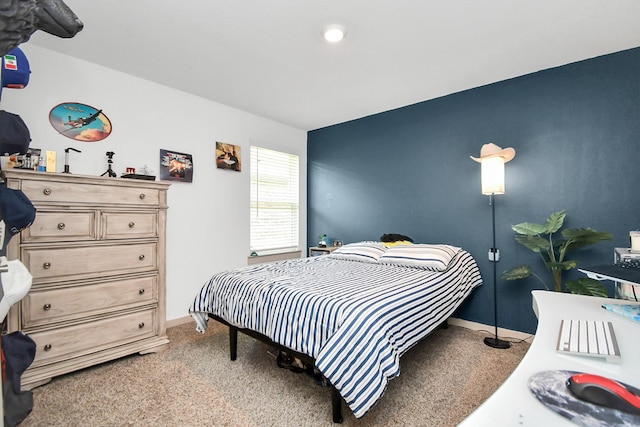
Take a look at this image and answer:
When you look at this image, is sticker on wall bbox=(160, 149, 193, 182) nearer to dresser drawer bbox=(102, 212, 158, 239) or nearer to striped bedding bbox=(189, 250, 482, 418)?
dresser drawer bbox=(102, 212, 158, 239)

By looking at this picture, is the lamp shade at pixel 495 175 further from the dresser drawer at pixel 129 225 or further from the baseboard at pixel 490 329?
the dresser drawer at pixel 129 225

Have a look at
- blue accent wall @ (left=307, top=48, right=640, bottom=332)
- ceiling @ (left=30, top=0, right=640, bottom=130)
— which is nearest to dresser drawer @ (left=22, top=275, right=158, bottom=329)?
ceiling @ (left=30, top=0, right=640, bottom=130)

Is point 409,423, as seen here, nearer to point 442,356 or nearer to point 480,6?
point 442,356

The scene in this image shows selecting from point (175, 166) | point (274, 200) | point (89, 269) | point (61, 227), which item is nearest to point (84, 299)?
point (89, 269)

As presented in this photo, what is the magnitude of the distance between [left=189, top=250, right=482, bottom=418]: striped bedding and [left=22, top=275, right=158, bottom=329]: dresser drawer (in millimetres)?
480

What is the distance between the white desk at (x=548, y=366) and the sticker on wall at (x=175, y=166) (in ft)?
10.6

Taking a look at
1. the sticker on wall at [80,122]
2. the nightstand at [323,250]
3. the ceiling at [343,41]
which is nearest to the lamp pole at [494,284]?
the ceiling at [343,41]

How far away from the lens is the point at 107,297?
228cm

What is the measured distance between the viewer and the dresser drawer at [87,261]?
6.53 ft

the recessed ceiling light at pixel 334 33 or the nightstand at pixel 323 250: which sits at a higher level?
the recessed ceiling light at pixel 334 33

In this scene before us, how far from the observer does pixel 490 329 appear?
3010mm

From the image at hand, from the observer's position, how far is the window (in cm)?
401

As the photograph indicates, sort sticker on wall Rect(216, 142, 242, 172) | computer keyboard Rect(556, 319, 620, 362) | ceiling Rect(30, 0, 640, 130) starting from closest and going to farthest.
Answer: computer keyboard Rect(556, 319, 620, 362), ceiling Rect(30, 0, 640, 130), sticker on wall Rect(216, 142, 242, 172)

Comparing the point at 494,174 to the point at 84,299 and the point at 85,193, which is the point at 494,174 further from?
the point at 84,299
